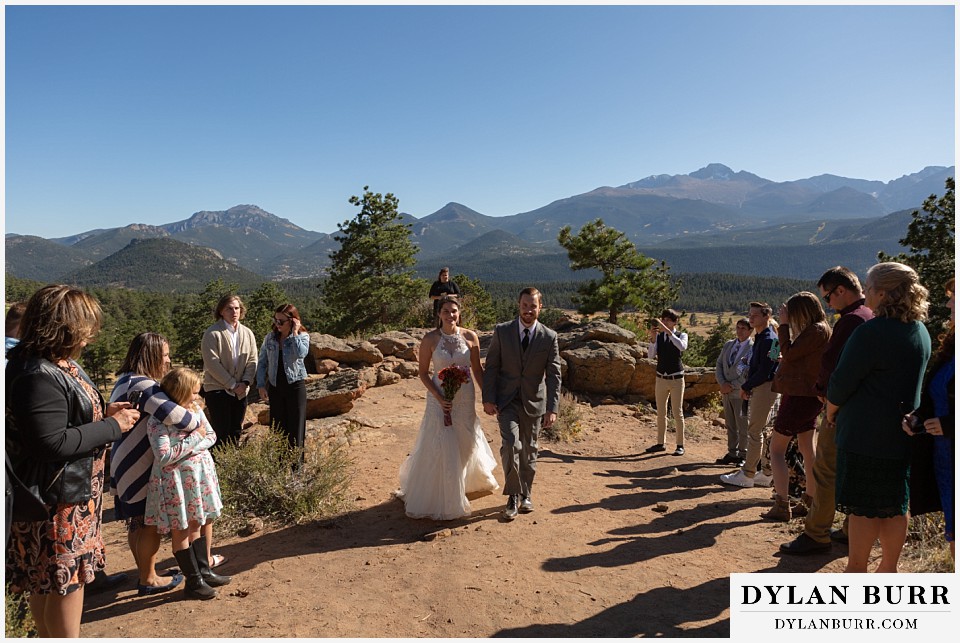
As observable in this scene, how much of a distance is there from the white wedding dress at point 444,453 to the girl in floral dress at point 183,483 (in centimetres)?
193

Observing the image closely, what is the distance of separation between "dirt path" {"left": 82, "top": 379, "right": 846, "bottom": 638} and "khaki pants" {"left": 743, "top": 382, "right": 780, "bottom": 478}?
0.32m

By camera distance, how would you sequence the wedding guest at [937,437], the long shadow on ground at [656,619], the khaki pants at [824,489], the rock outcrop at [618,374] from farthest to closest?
the rock outcrop at [618,374] < the khaki pants at [824,489] < the long shadow on ground at [656,619] < the wedding guest at [937,437]

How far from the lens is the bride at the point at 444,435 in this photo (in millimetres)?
5227

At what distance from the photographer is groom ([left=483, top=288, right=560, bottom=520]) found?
17.3 feet

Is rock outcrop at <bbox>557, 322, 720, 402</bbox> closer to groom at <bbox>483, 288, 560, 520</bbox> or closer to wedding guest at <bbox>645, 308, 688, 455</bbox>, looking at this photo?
wedding guest at <bbox>645, 308, 688, 455</bbox>

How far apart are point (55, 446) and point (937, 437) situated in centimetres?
461

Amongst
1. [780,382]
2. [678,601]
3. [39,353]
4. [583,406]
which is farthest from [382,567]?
[583,406]

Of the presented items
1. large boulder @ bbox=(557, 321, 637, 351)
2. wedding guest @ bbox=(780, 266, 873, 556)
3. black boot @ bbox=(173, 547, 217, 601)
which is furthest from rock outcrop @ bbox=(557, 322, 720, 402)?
black boot @ bbox=(173, 547, 217, 601)

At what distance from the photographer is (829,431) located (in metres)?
4.31

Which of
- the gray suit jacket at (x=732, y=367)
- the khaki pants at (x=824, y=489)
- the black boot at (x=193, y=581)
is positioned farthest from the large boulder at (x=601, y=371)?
the black boot at (x=193, y=581)

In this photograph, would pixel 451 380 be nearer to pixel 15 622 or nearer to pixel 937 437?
pixel 15 622

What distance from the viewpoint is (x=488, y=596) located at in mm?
3916

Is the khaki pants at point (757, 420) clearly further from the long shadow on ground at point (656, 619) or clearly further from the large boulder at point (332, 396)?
the large boulder at point (332, 396)

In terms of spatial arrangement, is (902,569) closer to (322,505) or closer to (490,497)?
(490,497)
